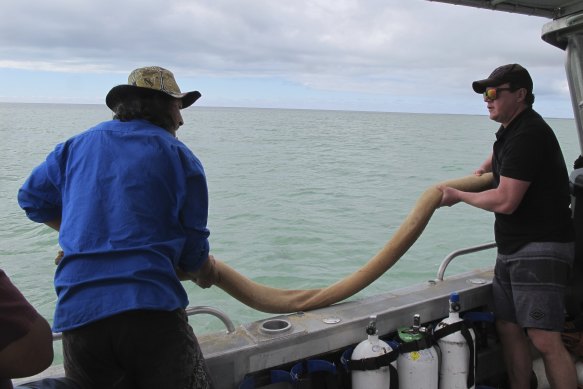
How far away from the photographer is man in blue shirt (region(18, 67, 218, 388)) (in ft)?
6.38

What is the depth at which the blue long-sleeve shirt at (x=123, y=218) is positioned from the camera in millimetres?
1945

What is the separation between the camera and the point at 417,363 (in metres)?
2.86

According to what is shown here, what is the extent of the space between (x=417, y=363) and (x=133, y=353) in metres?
1.61

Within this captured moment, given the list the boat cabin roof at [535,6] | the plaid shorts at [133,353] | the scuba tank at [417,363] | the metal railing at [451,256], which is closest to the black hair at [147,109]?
the plaid shorts at [133,353]

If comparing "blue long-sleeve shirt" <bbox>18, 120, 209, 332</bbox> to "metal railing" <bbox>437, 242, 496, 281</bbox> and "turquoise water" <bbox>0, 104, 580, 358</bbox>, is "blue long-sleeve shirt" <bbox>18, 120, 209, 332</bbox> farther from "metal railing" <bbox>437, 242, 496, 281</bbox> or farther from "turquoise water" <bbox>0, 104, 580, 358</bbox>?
"turquoise water" <bbox>0, 104, 580, 358</bbox>

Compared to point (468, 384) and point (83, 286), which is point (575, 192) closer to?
point (468, 384)

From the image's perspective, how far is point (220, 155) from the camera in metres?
26.5

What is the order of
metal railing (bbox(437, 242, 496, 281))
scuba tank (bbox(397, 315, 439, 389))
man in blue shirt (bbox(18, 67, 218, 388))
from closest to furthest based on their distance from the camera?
man in blue shirt (bbox(18, 67, 218, 388)) → scuba tank (bbox(397, 315, 439, 389)) → metal railing (bbox(437, 242, 496, 281))

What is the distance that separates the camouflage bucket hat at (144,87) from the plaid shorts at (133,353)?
91 centimetres

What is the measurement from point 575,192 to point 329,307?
1917mm

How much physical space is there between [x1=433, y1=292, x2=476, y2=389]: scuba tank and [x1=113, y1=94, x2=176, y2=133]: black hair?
2004 millimetres

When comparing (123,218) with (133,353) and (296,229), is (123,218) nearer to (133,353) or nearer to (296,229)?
(133,353)

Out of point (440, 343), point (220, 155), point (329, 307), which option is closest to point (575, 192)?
point (440, 343)

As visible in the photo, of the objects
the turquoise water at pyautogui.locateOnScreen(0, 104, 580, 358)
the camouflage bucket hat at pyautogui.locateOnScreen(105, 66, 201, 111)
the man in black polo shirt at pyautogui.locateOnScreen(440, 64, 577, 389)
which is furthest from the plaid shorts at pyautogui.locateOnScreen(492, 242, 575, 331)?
the turquoise water at pyautogui.locateOnScreen(0, 104, 580, 358)
